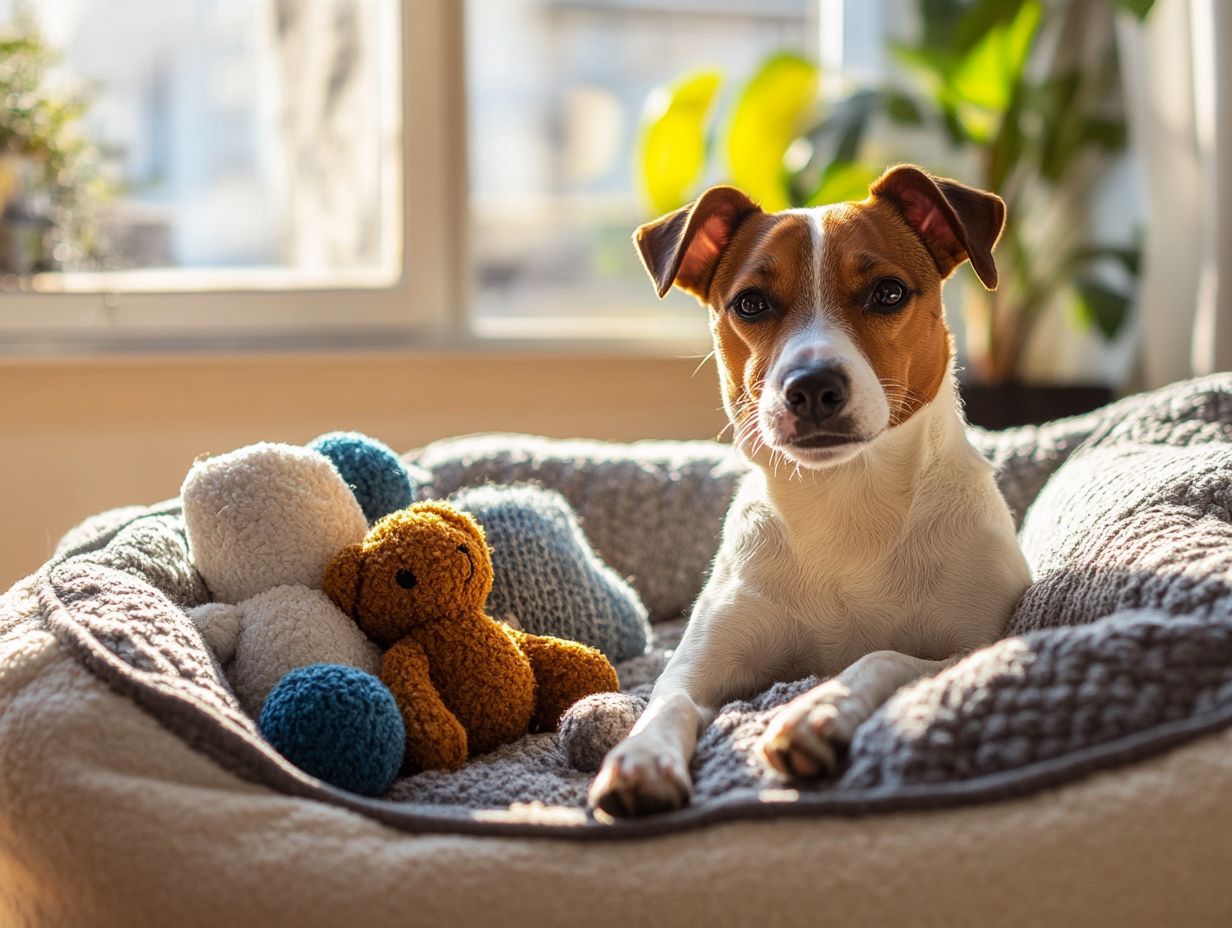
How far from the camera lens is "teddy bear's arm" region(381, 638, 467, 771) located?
59.0 inches

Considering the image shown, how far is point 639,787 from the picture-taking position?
3.98ft

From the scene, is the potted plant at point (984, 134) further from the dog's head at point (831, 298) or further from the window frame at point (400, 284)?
the dog's head at point (831, 298)

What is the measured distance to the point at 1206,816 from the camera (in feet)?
3.60

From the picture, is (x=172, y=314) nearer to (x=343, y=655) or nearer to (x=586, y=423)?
(x=586, y=423)

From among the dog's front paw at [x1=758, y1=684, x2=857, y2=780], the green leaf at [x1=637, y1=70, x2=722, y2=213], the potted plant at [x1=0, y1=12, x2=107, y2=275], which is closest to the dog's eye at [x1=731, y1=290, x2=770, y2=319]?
the dog's front paw at [x1=758, y1=684, x2=857, y2=780]

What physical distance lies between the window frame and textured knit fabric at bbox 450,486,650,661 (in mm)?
1281

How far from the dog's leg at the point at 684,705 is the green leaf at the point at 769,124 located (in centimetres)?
187

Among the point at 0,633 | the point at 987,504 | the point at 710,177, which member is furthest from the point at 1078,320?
the point at 0,633

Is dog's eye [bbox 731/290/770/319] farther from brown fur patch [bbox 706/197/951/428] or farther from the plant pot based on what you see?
the plant pot

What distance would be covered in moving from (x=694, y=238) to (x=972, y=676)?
0.87 metres

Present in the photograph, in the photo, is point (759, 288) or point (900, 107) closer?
point (759, 288)

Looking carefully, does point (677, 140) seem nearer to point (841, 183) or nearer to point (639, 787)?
point (841, 183)

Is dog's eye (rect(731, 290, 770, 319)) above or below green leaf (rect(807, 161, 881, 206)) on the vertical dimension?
below

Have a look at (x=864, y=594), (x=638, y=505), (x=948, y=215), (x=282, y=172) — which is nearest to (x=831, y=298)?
(x=948, y=215)
